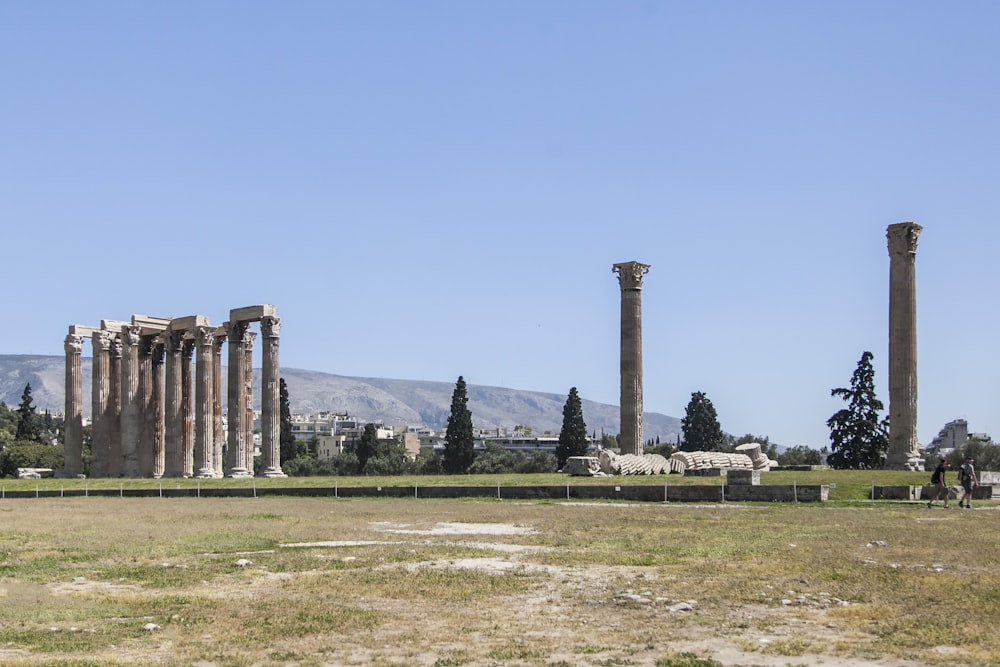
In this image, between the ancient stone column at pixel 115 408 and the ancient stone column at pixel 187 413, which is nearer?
the ancient stone column at pixel 187 413

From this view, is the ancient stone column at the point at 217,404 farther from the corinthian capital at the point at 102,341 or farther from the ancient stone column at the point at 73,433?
the ancient stone column at the point at 73,433

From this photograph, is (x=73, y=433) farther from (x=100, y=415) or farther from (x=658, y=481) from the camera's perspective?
(x=658, y=481)

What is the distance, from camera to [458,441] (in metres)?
100

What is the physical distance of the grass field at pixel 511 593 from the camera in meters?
12.9

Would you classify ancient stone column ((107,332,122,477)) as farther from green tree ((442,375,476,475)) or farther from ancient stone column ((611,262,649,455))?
ancient stone column ((611,262,649,455))

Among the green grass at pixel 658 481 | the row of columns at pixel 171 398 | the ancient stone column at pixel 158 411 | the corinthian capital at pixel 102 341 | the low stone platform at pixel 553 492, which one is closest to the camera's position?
the low stone platform at pixel 553 492

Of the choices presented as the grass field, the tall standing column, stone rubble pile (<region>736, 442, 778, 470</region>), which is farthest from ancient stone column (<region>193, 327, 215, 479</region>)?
the grass field

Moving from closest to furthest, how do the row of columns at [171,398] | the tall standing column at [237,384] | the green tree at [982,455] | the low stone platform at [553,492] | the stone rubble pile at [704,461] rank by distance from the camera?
the low stone platform at [553,492] → the stone rubble pile at [704,461] → the row of columns at [171,398] → the tall standing column at [237,384] → the green tree at [982,455]

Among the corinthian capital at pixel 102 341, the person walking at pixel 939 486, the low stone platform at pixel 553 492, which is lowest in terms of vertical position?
the low stone platform at pixel 553 492

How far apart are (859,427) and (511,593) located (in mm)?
68982

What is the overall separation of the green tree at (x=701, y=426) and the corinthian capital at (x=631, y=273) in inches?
2229

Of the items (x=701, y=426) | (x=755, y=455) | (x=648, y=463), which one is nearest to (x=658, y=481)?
(x=648, y=463)

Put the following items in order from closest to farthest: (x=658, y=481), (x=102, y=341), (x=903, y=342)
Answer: (x=658, y=481)
(x=903, y=342)
(x=102, y=341)

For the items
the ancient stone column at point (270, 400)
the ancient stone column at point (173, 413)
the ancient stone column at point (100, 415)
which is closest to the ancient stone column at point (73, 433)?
the ancient stone column at point (100, 415)
